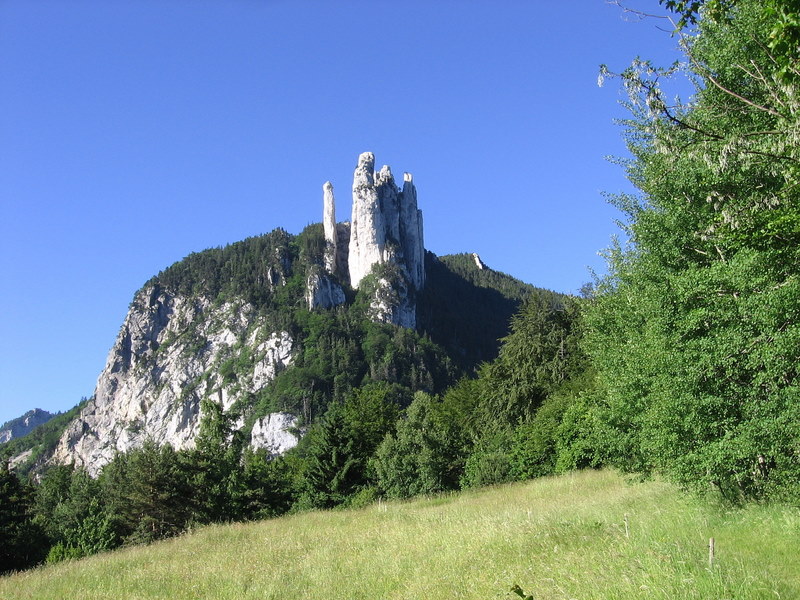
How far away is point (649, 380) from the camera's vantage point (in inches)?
578

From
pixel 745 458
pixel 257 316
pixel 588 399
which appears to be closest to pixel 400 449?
pixel 588 399

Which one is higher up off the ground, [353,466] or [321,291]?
[321,291]

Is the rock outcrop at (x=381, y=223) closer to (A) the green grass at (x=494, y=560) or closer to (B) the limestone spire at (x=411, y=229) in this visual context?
(B) the limestone spire at (x=411, y=229)

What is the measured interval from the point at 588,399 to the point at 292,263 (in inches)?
7079

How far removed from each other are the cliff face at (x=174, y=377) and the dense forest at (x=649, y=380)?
106347mm

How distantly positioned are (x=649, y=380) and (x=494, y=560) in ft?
24.1

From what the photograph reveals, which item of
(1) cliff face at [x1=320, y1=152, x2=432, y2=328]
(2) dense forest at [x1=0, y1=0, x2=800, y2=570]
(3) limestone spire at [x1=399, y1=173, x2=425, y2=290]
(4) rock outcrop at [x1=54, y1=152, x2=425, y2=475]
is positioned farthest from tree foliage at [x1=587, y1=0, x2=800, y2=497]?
(3) limestone spire at [x1=399, y1=173, x2=425, y2=290]

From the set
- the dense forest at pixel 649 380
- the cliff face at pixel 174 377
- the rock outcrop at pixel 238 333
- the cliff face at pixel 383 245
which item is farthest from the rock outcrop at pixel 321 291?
the dense forest at pixel 649 380

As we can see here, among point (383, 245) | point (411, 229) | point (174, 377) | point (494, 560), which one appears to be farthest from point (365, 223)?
point (494, 560)

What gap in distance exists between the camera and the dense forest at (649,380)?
8477 mm

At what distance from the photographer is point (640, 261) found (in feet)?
49.8

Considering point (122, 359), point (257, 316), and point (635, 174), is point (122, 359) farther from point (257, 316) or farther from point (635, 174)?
point (635, 174)

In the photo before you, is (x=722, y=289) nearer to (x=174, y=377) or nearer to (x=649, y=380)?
(x=649, y=380)

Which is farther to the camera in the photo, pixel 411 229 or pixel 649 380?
pixel 411 229
